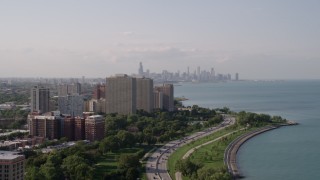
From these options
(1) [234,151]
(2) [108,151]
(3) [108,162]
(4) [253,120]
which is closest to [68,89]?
(4) [253,120]

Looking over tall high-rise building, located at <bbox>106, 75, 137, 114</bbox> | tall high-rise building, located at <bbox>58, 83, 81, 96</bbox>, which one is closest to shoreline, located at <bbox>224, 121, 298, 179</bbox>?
tall high-rise building, located at <bbox>106, 75, 137, 114</bbox>

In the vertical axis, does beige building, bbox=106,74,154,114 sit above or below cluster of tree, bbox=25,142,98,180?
above

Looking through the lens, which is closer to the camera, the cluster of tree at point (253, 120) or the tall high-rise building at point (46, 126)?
the tall high-rise building at point (46, 126)

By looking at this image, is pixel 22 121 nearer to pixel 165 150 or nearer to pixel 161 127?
pixel 161 127

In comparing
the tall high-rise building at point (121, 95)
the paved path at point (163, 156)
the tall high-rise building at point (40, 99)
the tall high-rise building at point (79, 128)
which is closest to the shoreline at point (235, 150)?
the paved path at point (163, 156)

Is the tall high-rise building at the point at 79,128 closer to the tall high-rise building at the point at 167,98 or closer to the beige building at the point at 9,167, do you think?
the beige building at the point at 9,167

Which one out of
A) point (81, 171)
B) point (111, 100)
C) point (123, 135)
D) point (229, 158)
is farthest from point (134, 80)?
point (81, 171)

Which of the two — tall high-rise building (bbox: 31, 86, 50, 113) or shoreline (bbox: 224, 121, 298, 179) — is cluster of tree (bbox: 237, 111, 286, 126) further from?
tall high-rise building (bbox: 31, 86, 50, 113)
